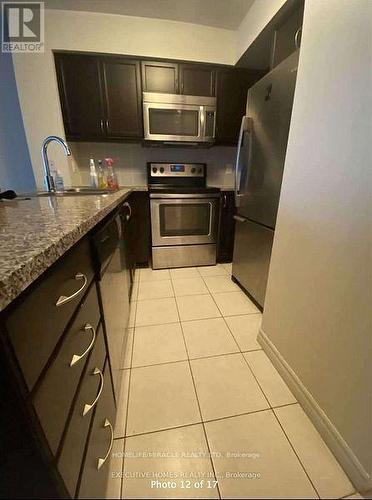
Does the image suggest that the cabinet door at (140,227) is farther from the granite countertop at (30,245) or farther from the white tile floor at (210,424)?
the granite countertop at (30,245)

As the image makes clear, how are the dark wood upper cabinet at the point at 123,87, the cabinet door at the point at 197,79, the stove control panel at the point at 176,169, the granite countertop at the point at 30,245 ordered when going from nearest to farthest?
the granite countertop at the point at 30,245 < the dark wood upper cabinet at the point at 123,87 < the cabinet door at the point at 197,79 < the stove control panel at the point at 176,169

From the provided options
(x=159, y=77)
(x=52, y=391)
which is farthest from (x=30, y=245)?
(x=159, y=77)

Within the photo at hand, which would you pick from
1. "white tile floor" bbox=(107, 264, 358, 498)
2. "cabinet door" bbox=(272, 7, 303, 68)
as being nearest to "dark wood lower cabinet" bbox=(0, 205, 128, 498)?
"white tile floor" bbox=(107, 264, 358, 498)

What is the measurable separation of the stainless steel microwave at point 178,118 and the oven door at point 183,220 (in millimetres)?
604

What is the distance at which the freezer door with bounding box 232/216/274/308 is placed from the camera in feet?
4.75

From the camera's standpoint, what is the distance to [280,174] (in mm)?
1199

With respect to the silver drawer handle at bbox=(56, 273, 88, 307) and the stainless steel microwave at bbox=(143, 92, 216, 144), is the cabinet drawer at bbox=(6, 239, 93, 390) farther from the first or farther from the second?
the stainless steel microwave at bbox=(143, 92, 216, 144)

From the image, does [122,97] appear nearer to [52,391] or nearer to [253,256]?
[253,256]

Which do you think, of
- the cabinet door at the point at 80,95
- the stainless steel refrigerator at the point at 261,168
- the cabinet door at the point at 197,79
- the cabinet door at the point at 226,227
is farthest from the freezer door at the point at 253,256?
the cabinet door at the point at 80,95

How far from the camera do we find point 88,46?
6.05ft

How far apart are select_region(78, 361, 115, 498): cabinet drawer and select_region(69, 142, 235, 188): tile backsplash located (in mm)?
2134

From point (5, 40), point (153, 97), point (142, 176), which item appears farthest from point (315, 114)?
point (5, 40)

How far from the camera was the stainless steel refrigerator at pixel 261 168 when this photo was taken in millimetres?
1164

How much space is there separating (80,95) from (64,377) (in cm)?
239
